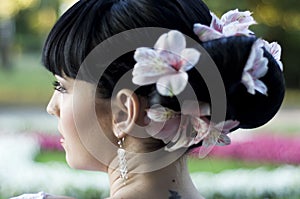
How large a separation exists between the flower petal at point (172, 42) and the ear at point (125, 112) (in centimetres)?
10

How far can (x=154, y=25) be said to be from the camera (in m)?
1.12

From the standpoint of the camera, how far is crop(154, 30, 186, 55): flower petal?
1.06 m

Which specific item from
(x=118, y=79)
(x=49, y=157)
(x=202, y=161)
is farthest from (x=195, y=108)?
(x=49, y=157)

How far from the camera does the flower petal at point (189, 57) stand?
106 centimetres

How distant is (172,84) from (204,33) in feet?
0.44

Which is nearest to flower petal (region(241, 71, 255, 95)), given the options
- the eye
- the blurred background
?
the eye

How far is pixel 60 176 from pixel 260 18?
9442 mm

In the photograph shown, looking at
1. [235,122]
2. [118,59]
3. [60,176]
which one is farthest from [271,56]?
[60,176]

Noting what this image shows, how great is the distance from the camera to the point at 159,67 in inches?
41.8

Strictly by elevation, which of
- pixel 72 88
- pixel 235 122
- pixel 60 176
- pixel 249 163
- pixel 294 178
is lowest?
pixel 249 163

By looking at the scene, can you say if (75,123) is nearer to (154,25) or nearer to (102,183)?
(154,25)

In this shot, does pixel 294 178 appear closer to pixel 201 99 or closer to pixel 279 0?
pixel 201 99

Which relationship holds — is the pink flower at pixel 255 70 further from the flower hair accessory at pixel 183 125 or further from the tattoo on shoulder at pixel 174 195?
the tattoo on shoulder at pixel 174 195

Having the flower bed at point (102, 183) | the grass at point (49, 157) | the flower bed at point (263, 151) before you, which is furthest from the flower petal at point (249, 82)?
the grass at point (49, 157)
